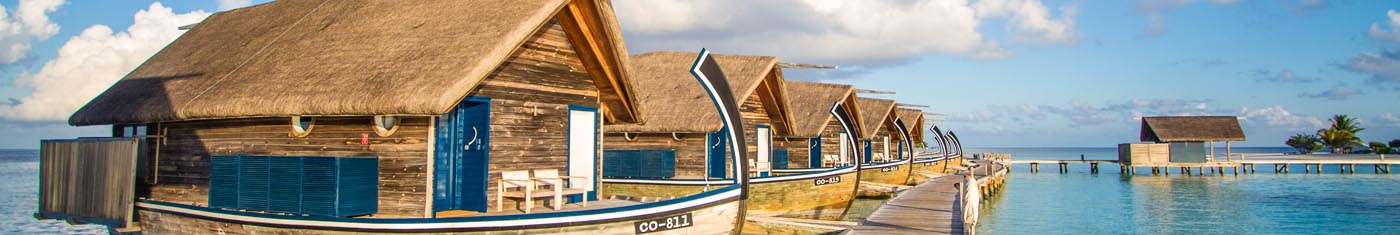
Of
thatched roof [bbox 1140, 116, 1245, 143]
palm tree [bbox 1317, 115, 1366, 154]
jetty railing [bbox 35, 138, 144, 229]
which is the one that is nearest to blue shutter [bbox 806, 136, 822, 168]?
jetty railing [bbox 35, 138, 144, 229]

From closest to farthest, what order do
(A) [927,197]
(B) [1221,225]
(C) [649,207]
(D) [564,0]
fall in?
1. (C) [649,207]
2. (D) [564,0]
3. (A) [927,197]
4. (B) [1221,225]

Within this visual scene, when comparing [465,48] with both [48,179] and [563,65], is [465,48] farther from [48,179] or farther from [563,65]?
[48,179]

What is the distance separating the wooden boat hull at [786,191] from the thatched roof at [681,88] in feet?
5.88

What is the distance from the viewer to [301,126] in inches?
460

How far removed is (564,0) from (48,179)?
10.6 metres

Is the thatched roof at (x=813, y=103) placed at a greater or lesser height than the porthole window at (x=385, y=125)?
greater

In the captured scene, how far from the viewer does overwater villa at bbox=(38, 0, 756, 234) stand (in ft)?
34.1

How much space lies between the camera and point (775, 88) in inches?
1045

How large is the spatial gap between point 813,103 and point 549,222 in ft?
80.3

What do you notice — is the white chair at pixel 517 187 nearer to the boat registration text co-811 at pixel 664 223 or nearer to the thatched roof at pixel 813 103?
the boat registration text co-811 at pixel 664 223

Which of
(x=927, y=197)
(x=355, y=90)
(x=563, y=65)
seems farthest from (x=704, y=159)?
(x=355, y=90)

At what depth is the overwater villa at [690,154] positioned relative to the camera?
21.1 metres

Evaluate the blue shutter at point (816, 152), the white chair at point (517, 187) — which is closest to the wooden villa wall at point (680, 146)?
the white chair at point (517, 187)

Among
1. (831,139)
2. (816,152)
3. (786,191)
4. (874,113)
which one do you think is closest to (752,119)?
(786,191)
